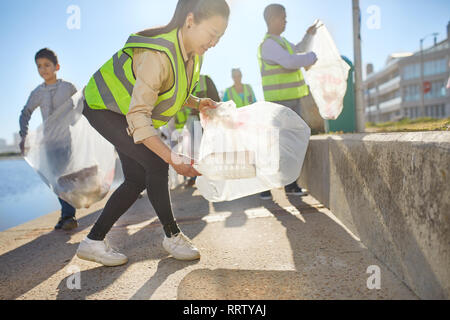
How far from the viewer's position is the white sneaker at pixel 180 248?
187cm

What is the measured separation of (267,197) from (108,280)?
204 cm

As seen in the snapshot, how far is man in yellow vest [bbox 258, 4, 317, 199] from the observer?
3117mm

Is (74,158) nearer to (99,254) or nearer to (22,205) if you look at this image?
(99,254)

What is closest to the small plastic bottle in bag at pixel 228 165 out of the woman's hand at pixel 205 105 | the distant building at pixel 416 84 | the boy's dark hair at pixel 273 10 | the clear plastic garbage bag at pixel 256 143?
the clear plastic garbage bag at pixel 256 143

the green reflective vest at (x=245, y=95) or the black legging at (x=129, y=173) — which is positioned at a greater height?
the green reflective vest at (x=245, y=95)

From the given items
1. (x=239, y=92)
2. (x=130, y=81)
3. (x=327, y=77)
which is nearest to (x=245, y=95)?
(x=239, y=92)

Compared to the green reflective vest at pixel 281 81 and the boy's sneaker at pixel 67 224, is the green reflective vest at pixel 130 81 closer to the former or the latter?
the boy's sneaker at pixel 67 224

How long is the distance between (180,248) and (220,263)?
0.84ft

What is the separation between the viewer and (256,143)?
1.98 meters

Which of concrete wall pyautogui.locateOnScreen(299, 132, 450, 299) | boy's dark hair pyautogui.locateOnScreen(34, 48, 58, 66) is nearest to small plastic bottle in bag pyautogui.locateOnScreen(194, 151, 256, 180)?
concrete wall pyautogui.locateOnScreen(299, 132, 450, 299)

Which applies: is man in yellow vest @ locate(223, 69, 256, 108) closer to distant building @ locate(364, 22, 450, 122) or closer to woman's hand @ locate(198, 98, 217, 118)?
woman's hand @ locate(198, 98, 217, 118)

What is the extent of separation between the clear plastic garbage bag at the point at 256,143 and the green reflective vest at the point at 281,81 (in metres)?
1.25

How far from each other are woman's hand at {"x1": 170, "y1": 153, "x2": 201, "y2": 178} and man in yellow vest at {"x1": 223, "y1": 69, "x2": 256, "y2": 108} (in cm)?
387

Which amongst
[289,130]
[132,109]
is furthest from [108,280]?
[289,130]
